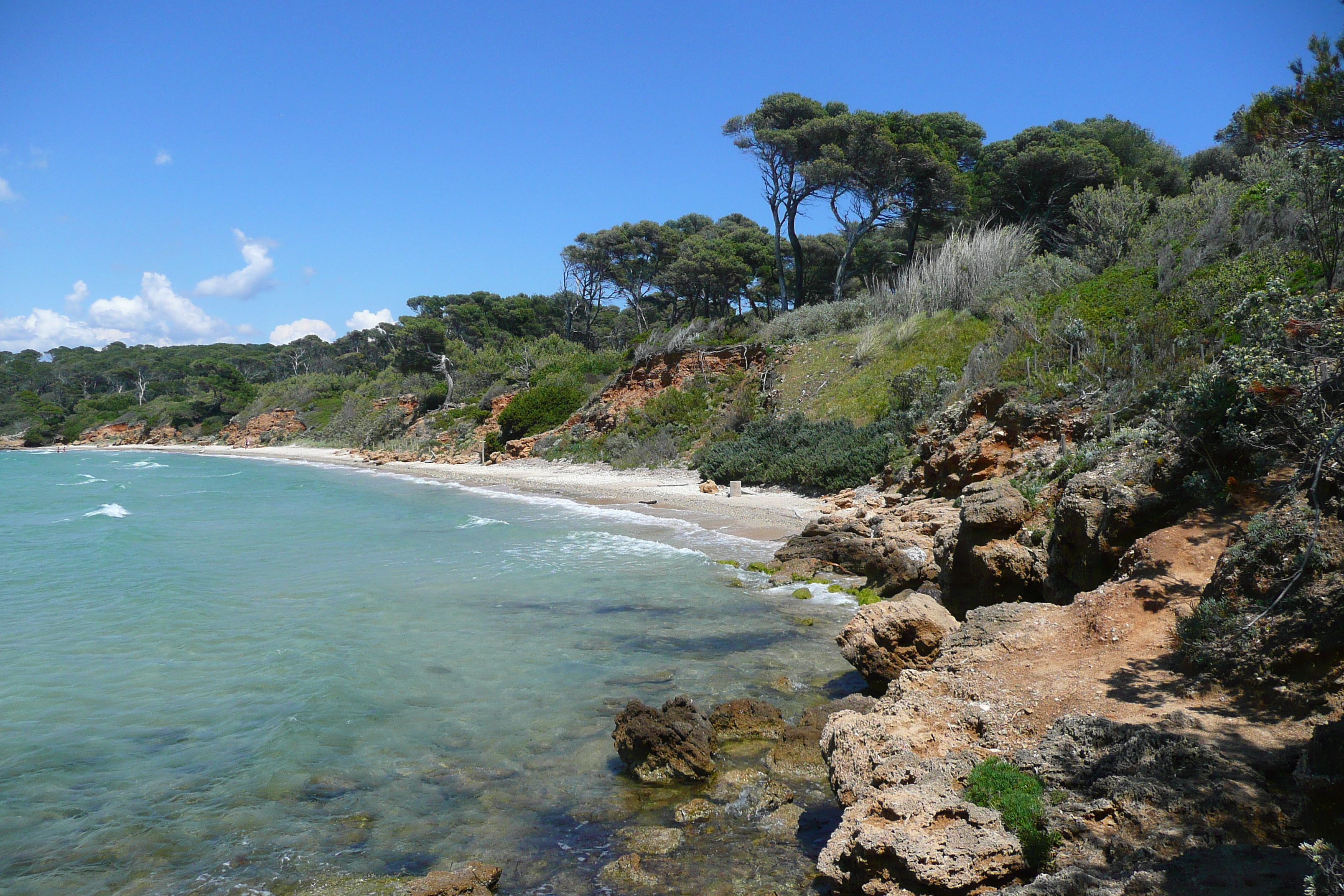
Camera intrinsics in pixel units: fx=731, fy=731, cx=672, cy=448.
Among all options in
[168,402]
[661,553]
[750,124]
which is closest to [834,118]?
[750,124]

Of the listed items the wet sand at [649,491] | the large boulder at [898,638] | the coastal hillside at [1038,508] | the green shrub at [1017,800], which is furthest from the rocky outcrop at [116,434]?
the green shrub at [1017,800]

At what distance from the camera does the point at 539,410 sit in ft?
115

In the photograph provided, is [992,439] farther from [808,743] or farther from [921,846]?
[921,846]

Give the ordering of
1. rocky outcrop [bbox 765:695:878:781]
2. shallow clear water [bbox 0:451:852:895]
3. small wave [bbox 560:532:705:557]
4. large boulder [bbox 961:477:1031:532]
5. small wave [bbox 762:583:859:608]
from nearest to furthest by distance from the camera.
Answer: shallow clear water [bbox 0:451:852:895], rocky outcrop [bbox 765:695:878:781], large boulder [bbox 961:477:1031:532], small wave [bbox 762:583:859:608], small wave [bbox 560:532:705:557]

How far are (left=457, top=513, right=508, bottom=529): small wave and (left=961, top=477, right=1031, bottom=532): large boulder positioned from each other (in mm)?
13425

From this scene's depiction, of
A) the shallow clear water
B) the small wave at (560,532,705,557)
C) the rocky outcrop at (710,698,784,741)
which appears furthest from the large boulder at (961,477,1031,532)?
the small wave at (560,532,705,557)

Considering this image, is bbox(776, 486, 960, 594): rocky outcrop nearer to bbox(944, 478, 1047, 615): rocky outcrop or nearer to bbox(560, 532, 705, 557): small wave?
bbox(944, 478, 1047, 615): rocky outcrop

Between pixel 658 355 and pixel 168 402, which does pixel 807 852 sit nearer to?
pixel 658 355

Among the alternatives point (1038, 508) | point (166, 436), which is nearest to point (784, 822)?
point (1038, 508)

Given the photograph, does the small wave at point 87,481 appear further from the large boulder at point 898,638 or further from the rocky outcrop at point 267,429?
the large boulder at point 898,638

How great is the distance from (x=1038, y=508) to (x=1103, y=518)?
1536 mm

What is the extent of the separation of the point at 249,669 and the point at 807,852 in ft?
23.4

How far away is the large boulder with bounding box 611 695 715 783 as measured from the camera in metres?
5.58

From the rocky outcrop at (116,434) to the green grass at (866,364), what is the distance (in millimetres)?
66991
